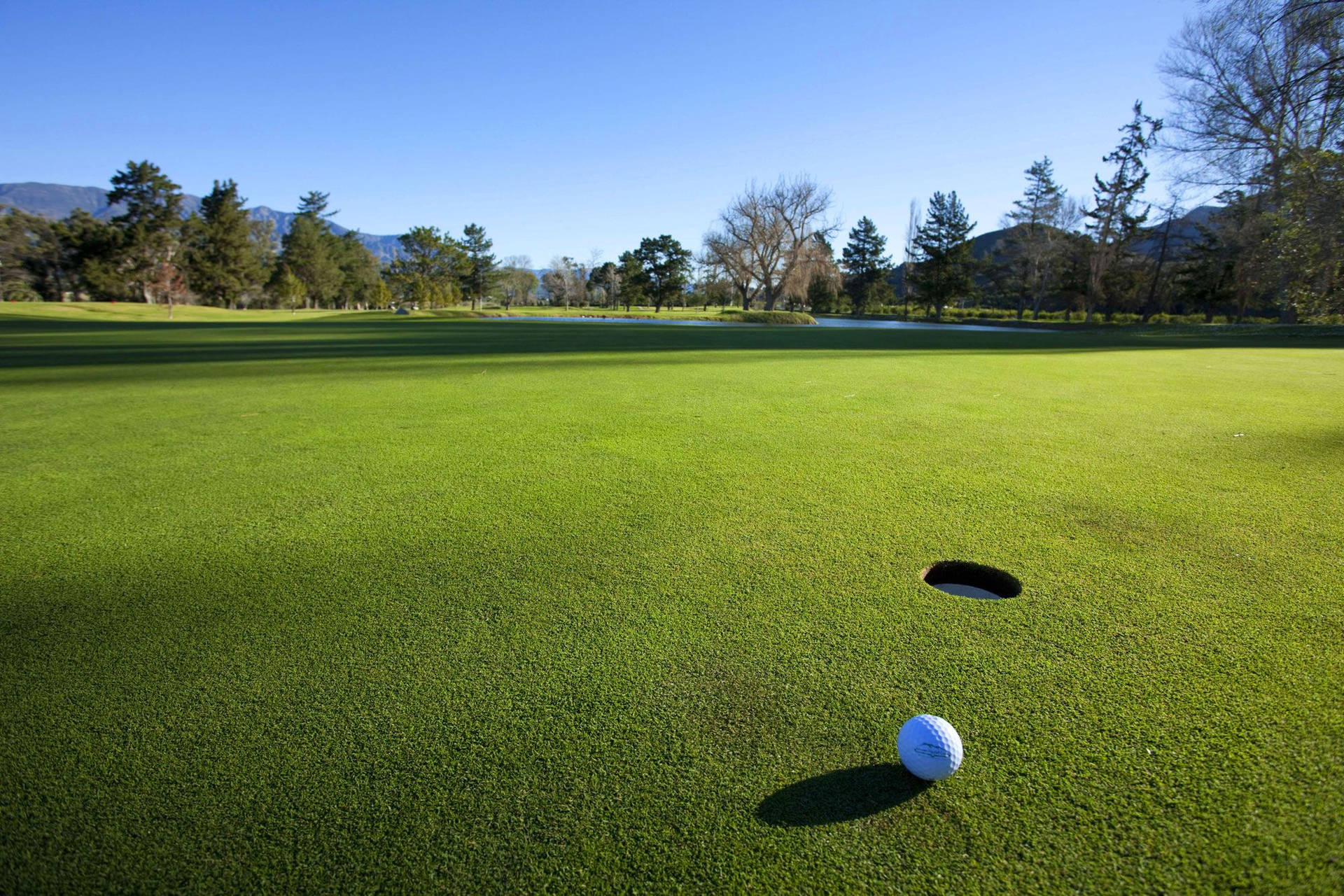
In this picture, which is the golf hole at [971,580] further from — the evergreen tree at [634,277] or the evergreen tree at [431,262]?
the evergreen tree at [634,277]

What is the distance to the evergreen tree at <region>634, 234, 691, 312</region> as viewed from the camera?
5888 cm

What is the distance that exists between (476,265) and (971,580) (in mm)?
59407

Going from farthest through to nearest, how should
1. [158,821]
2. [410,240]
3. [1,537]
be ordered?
1. [410,240]
2. [1,537]
3. [158,821]

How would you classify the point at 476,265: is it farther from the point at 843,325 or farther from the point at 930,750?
the point at 930,750

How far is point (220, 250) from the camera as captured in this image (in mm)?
47156

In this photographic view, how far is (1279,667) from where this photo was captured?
72.6 inches

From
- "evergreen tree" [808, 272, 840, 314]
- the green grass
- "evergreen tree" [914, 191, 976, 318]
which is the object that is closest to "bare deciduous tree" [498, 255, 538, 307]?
"evergreen tree" [808, 272, 840, 314]

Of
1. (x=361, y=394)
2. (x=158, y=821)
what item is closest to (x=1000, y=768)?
(x=158, y=821)


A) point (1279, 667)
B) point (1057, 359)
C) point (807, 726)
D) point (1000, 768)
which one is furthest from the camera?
point (1057, 359)

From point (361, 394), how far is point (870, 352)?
9.90m

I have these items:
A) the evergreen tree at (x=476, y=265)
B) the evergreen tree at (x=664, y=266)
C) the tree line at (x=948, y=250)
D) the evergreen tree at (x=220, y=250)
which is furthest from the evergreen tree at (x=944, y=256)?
the evergreen tree at (x=220, y=250)

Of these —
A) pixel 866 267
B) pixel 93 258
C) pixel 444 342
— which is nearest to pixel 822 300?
pixel 866 267

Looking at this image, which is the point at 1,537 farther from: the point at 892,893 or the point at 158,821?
the point at 892,893

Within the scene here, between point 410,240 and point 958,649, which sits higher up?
point 410,240
